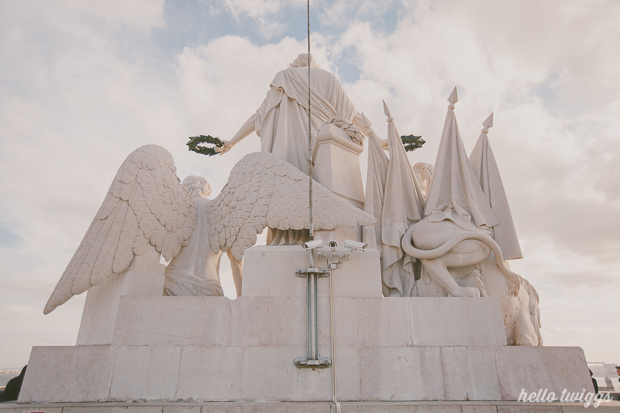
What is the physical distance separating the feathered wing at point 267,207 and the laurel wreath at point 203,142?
221 centimetres

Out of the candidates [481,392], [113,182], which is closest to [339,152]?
[113,182]

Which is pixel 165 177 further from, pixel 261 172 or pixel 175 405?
pixel 175 405

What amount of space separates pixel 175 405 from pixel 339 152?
465 centimetres

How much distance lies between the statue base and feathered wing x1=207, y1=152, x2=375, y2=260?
0.98 metres

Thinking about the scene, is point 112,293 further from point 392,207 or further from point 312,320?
point 392,207

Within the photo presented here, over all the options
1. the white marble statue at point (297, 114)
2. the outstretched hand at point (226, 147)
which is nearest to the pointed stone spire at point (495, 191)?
the white marble statue at point (297, 114)

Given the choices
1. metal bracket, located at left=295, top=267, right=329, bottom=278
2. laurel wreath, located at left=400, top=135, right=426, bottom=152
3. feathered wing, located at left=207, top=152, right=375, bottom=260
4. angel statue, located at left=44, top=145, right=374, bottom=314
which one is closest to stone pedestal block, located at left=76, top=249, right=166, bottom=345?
angel statue, located at left=44, top=145, right=374, bottom=314

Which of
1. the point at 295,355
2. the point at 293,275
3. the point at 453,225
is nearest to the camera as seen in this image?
the point at 295,355

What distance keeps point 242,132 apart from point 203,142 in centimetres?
88

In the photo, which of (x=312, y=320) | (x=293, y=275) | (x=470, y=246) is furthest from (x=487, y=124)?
(x=312, y=320)

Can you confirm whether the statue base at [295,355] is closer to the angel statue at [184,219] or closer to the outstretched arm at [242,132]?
the angel statue at [184,219]

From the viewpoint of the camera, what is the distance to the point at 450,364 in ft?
16.4

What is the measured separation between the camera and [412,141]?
8406 millimetres

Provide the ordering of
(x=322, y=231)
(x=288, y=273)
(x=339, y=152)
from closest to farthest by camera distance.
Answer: (x=288, y=273)
(x=322, y=231)
(x=339, y=152)
